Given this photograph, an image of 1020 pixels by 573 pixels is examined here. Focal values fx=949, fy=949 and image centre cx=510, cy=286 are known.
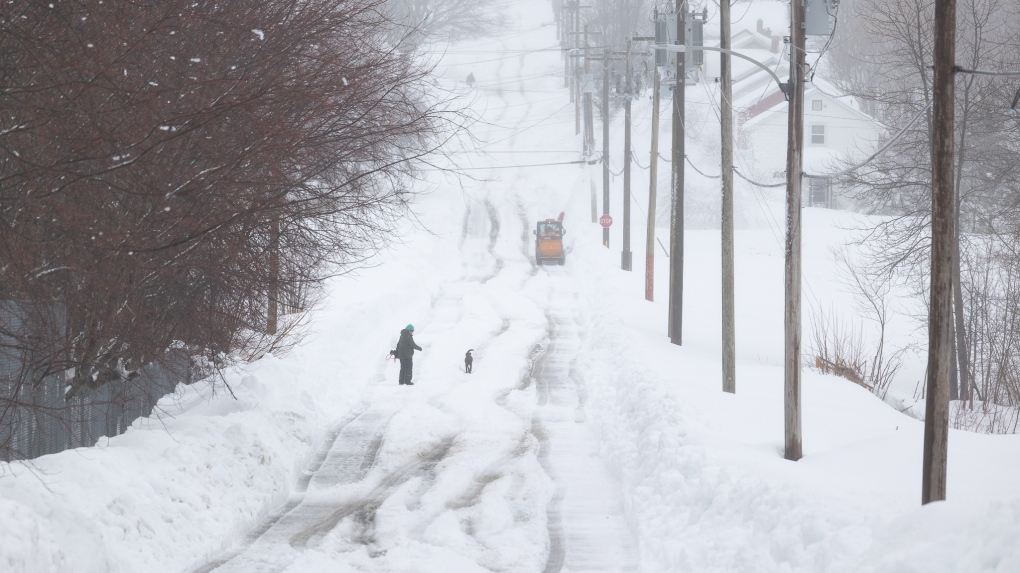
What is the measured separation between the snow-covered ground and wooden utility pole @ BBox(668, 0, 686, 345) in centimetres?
108

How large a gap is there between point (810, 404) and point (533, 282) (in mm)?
23843

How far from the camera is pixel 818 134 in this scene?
67250 mm

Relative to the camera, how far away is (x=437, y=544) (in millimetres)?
10875

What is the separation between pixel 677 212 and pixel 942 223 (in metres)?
16.2

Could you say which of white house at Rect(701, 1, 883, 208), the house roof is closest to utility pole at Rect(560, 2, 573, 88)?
the house roof

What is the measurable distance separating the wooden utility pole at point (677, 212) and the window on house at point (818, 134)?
4620 centimetres

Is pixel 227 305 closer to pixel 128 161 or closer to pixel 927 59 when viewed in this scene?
pixel 128 161

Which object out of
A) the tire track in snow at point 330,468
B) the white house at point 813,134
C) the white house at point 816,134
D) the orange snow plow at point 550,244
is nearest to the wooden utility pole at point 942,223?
the tire track in snow at point 330,468

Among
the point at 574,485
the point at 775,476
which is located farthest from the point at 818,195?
the point at 775,476

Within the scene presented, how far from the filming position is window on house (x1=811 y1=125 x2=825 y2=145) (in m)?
67.1

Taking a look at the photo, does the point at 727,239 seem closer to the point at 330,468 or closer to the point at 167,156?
the point at 330,468

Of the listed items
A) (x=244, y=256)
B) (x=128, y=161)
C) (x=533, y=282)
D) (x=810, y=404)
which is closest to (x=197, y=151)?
(x=244, y=256)

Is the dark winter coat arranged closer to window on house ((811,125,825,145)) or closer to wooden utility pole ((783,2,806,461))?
wooden utility pole ((783,2,806,461))

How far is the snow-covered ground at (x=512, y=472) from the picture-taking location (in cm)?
838
